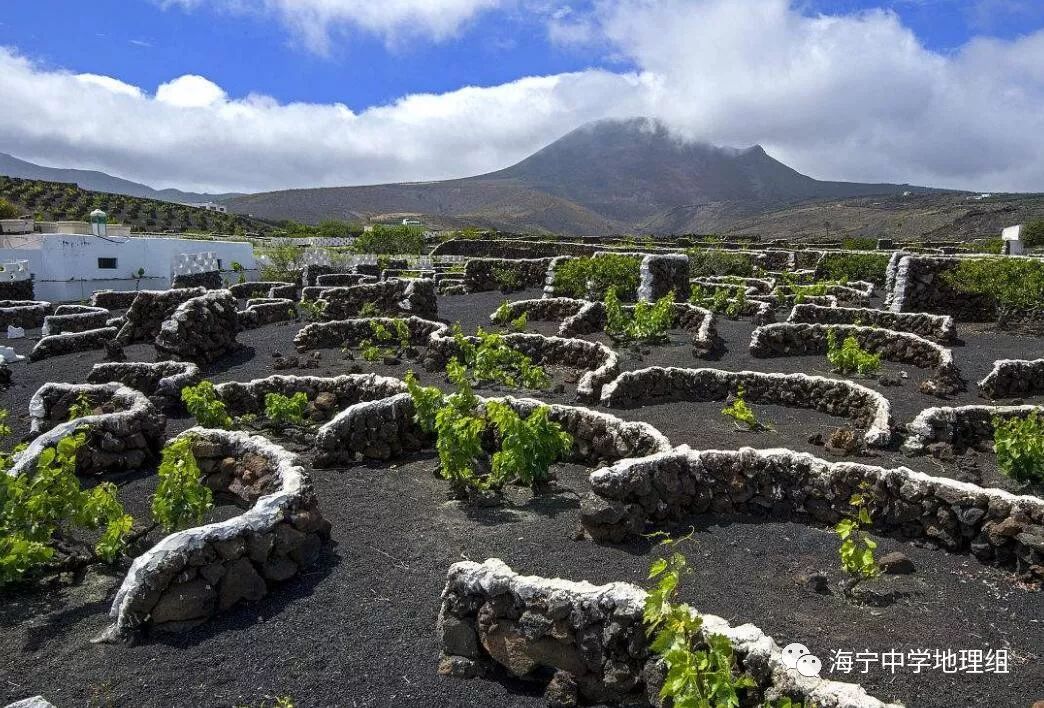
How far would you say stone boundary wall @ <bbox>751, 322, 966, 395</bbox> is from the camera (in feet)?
50.4

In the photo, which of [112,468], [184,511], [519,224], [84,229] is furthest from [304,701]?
[519,224]

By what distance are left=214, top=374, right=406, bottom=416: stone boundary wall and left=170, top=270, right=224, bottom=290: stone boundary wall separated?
18.4 meters

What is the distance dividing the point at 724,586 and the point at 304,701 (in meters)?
3.69

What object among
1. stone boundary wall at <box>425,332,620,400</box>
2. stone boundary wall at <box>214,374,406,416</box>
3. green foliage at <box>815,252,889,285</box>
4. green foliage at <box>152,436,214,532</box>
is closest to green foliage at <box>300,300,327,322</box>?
stone boundary wall at <box>425,332,620,400</box>

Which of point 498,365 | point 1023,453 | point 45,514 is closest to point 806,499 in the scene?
point 1023,453

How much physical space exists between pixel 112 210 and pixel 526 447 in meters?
82.8

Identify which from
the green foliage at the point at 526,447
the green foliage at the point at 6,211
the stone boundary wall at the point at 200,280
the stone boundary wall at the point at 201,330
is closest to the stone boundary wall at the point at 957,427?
the green foliage at the point at 526,447

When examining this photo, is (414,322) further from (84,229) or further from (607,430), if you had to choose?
(84,229)

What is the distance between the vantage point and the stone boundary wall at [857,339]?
1538 centimetres

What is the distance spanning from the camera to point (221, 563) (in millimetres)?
6520

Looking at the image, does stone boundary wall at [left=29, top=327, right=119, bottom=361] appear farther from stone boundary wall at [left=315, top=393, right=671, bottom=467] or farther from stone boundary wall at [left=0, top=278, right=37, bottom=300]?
stone boundary wall at [left=0, top=278, right=37, bottom=300]

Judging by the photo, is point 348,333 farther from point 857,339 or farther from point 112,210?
point 112,210

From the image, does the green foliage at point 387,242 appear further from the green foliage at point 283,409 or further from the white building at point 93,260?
the green foliage at point 283,409

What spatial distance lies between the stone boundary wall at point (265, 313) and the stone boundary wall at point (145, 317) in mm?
2918
